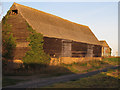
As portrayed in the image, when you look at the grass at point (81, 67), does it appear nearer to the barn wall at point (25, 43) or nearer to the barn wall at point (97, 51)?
the barn wall at point (25, 43)

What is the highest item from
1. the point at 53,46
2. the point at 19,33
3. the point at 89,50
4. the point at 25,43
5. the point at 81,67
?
the point at 19,33

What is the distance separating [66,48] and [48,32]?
4.83 meters

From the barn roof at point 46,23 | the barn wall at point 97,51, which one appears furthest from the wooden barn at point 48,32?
the barn wall at point 97,51

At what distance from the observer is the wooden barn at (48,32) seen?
23.4m

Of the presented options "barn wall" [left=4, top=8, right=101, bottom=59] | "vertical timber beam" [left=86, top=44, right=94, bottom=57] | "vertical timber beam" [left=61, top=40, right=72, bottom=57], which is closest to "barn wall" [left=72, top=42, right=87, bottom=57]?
"barn wall" [left=4, top=8, right=101, bottom=59]

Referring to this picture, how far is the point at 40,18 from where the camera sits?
27.5 metres

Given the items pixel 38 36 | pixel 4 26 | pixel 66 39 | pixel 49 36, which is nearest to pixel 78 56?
pixel 66 39

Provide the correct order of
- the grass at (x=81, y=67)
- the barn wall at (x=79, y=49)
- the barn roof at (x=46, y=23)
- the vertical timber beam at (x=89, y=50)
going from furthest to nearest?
the vertical timber beam at (x=89, y=50) → the barn wall at (x=79, y=49) → the barn roof at (x=46, y=23) → the grass at (x=81, y=67)

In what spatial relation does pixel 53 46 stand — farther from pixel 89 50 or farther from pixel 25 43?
pixel 89 50

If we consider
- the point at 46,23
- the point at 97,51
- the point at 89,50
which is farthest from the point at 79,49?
the point at 97,51

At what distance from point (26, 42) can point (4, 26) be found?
4145 millimetres

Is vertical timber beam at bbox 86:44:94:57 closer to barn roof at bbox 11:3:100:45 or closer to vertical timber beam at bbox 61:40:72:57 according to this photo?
barn roof at bbox 11:3:100:45

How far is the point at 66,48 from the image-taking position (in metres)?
28.7

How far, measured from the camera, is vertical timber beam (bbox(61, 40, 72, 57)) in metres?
28.0
